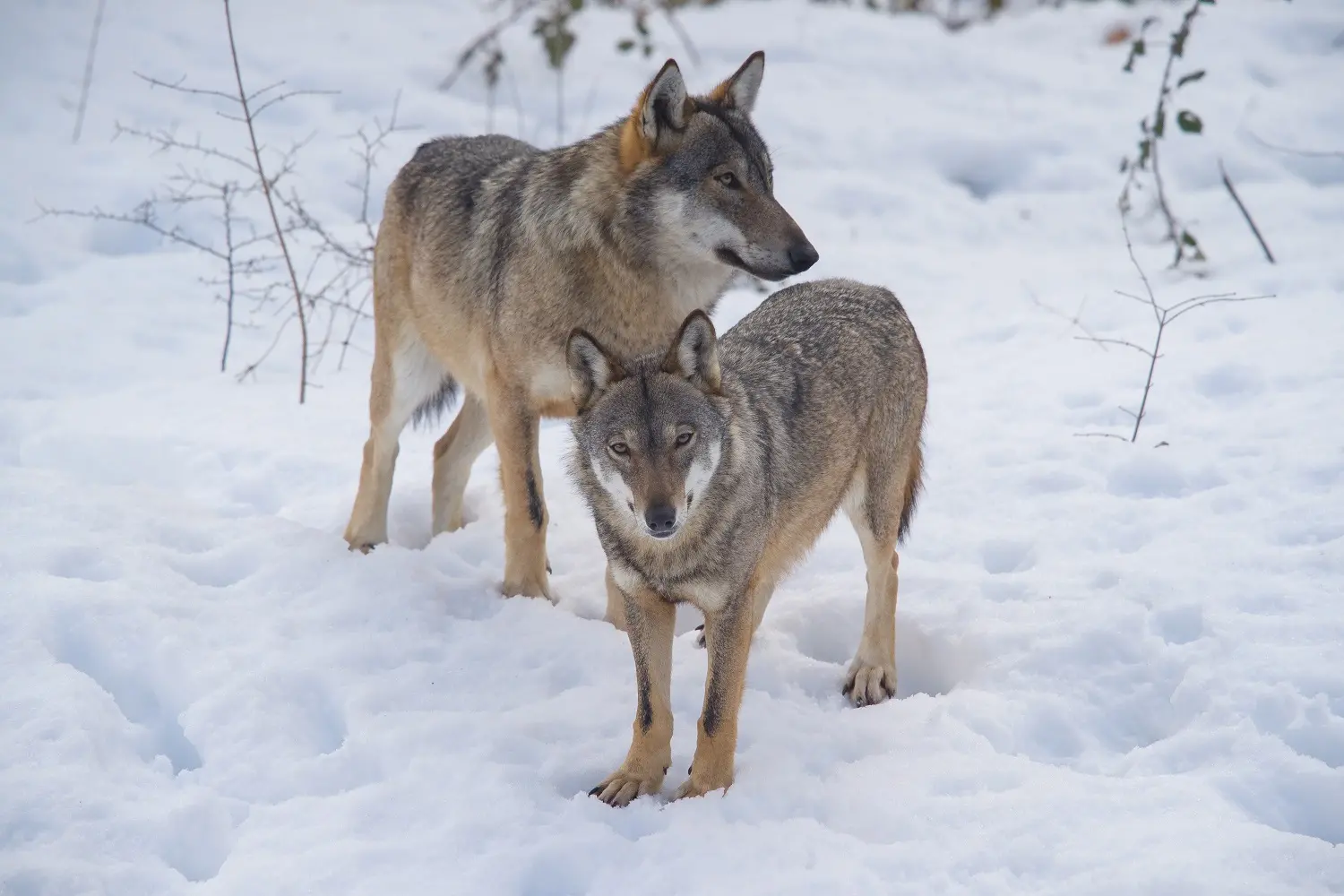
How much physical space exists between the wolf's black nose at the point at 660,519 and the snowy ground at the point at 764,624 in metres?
0.98

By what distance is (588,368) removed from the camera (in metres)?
4.25

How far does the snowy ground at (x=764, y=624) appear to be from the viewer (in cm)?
374

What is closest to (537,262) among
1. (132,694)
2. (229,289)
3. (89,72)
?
(132,694)

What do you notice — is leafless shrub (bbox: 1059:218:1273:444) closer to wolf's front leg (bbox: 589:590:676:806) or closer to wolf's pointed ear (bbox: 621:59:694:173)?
wolf's pointed ear (bbox: 621:59:694:173)

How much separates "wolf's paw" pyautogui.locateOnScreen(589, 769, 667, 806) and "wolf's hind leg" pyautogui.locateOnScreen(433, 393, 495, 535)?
8.77 ft

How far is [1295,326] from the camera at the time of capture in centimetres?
716

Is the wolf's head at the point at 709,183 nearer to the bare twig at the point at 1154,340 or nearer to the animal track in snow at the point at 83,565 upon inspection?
the bare twig at the point at 1154,340

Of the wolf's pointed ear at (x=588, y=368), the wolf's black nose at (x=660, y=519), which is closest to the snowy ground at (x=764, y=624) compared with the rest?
the wolf's black nose at (x=660, y=519)

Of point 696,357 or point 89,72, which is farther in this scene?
point 89,72

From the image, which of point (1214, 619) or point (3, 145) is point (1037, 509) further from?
point (3, 145)

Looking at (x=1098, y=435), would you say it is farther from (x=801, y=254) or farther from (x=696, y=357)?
(x=696, y=357)

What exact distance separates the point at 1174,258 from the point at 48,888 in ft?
26.7


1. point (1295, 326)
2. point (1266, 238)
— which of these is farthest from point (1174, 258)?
point (1295, 326)

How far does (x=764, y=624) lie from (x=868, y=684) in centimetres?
69
